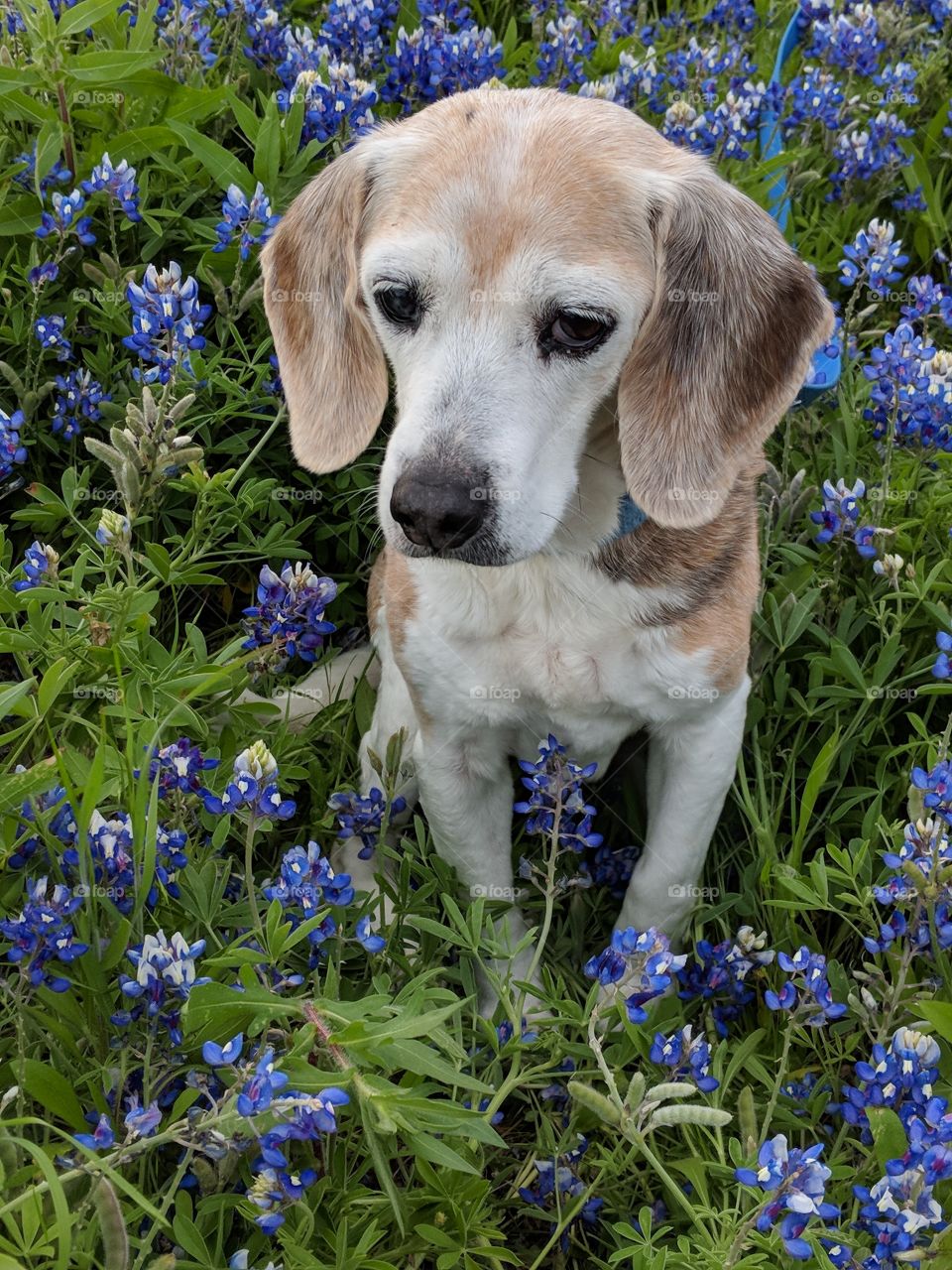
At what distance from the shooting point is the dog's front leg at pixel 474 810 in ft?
10.8

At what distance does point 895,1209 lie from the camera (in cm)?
222

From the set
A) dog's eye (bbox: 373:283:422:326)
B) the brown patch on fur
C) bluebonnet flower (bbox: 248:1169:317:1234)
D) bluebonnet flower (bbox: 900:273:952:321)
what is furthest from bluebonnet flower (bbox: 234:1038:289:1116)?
bluebonnet flower (bbox: 900:273:952:321)

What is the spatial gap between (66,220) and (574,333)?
1.75 metres

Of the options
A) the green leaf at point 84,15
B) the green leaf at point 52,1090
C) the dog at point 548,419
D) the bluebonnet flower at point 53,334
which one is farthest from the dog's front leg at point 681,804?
the green leaf at point 84,15

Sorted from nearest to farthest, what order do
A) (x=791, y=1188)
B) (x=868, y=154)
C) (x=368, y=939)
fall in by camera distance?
(x=791, y=1188) → (x=368, y=939) → (x=868, y=154)

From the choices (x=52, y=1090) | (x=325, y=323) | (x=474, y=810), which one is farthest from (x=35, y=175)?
(x=52, y=1090)

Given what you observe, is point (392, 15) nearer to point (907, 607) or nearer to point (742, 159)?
point (742, 159)

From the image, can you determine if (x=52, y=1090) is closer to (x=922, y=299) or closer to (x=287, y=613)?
(x=287, y=613)

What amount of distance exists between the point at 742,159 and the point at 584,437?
2.15 metres

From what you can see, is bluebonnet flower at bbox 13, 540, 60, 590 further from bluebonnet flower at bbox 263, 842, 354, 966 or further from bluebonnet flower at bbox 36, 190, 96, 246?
bluebonnet flower at bbox 36, 190, 96, 246

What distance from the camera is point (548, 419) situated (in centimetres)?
271

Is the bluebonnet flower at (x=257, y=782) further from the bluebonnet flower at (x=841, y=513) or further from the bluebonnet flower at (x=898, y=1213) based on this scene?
the bluebonnet flower at (x=841, y=513)

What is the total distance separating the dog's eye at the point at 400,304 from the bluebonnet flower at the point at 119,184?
1272mm

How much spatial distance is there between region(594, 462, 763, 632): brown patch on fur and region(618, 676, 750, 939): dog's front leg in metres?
0.18
